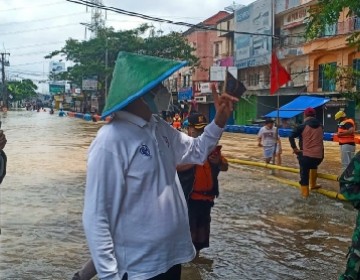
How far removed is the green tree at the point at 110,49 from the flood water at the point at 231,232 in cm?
3380

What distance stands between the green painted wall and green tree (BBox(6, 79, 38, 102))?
229 feet

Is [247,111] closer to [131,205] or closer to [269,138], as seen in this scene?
[269,138]

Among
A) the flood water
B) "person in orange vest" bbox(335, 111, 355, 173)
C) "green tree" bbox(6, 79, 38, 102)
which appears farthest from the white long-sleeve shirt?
"green tree" bbox(6, 79, 38, 102)

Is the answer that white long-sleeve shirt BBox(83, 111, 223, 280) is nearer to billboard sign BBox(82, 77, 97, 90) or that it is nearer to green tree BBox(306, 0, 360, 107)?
green tree BBox(306, 0, 360, 107)

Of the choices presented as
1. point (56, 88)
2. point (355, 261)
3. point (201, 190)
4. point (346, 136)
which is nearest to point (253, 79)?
point (346, 136)

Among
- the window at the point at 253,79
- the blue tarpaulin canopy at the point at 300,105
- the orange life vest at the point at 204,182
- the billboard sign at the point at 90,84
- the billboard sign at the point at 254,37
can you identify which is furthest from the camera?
the billboard sign at the point at 90,84

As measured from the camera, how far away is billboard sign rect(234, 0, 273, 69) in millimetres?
38969

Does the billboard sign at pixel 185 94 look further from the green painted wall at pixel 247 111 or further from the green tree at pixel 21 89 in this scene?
the green tree at pixel 21 89

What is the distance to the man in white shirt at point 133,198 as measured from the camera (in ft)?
7.29

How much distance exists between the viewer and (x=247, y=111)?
41500 mm

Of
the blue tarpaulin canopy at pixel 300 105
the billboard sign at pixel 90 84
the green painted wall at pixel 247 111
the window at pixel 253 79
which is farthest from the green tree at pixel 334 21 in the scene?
the billboard sign at pixel 90 84

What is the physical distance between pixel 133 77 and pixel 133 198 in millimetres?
522

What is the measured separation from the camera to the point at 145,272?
7.54 ft

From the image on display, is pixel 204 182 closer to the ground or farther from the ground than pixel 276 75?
closer to the ground
